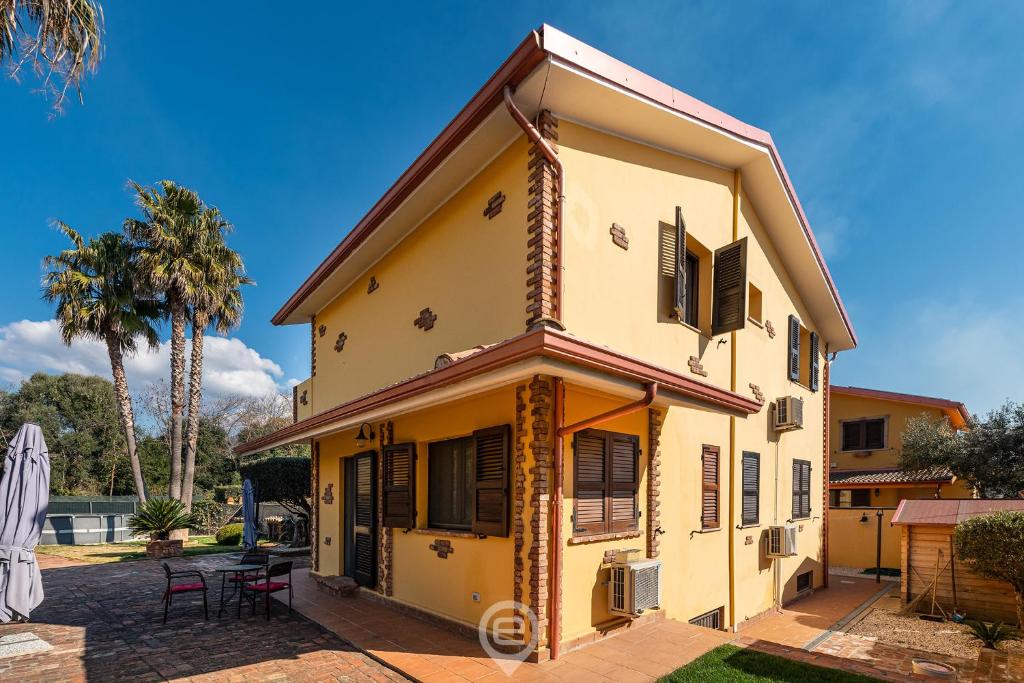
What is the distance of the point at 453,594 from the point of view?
679 centimetres

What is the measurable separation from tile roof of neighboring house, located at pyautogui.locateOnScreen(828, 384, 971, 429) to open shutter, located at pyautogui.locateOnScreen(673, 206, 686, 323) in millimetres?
14755

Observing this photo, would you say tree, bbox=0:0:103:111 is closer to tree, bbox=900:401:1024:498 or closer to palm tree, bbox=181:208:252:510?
palm tree, bbox=181:208:252:510

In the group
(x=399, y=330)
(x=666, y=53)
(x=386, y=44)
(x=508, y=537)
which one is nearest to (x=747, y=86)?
(x=666, y=53)

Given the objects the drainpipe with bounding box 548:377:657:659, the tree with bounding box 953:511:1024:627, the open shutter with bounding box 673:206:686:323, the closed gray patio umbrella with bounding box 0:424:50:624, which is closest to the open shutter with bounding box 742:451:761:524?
the tree with bounding box 953:511:1024:627

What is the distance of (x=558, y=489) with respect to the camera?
18.7ft

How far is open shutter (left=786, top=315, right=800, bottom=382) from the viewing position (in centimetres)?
1182

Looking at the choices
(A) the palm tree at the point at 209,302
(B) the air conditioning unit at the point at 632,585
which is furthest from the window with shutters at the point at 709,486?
(A) the palm tree at the point at 209,302

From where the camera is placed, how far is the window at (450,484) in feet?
23.0

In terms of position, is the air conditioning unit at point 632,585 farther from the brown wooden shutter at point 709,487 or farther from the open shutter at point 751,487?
the open shutter at point 751,487

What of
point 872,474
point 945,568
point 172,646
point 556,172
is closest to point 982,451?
point 872,474

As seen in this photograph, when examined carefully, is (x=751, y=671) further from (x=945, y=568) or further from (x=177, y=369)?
(x=177, y=369)

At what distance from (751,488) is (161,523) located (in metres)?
15.6

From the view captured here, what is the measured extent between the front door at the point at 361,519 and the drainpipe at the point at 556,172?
190 inches

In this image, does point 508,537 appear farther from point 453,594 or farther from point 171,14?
point 171,14
